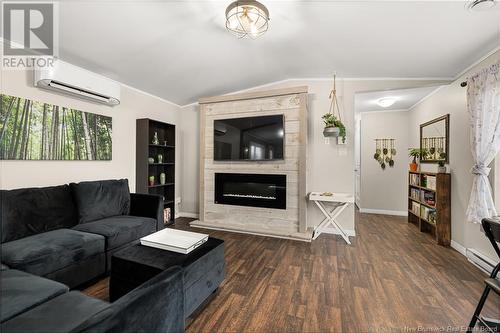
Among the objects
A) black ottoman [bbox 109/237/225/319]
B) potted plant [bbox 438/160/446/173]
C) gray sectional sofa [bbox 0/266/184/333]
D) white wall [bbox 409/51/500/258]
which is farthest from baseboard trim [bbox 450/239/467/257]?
gray sectional sofa [bbox 0/266/184/333]

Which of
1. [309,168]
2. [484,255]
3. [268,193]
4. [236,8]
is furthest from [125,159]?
[484,255]

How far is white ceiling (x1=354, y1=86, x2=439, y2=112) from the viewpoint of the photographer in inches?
150

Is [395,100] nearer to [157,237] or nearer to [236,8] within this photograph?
[236,8]

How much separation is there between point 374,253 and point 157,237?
2.73 m

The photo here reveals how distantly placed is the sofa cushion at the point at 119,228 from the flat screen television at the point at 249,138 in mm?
1722

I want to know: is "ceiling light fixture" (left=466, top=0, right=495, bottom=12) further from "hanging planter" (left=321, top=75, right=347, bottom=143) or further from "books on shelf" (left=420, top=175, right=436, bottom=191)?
"books on shelf" (left=420, top=175, right=436, bottom=191)

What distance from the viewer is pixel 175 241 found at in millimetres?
1938

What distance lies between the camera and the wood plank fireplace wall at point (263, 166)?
3.52 meters

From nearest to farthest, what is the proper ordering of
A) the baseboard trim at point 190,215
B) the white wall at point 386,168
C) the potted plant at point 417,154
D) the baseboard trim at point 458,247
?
1. the baseboard trim at point 458,247
2. the potted plant at point 417,154
3. the baseboard trim at point 190,215
4. the white wall at point 386,168

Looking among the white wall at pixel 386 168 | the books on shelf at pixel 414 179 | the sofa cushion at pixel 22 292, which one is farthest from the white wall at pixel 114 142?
the books on shelf at pixel 414 179

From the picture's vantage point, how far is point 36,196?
7.36 feet

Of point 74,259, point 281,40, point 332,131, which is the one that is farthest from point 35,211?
point 332,131

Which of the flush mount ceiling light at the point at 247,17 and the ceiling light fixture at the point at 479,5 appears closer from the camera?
the ceiling light fixture at the point at 479,5

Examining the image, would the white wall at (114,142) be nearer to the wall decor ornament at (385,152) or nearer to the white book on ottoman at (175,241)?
the white book on ottoman at (175,241)
